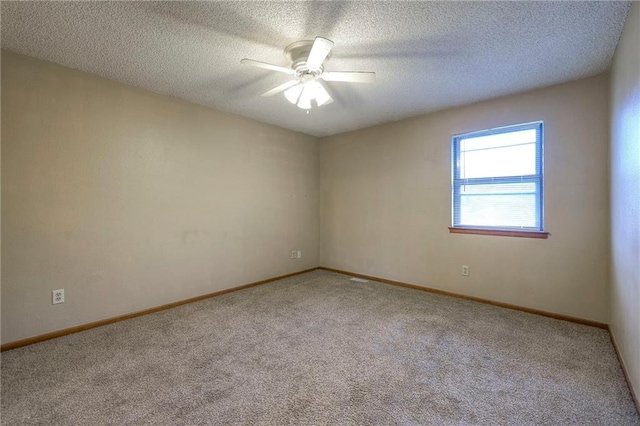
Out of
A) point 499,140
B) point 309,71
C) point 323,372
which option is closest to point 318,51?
point 309,71

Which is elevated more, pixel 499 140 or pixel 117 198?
pixel 499 140

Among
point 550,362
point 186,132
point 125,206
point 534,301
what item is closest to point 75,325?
point 125,206

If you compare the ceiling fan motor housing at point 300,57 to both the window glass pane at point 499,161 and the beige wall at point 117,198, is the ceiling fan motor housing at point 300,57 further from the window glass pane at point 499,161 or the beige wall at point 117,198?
the window glass pane at point 499,161

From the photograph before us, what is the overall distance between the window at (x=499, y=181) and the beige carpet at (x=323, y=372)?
0.96 m

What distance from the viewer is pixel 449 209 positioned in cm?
348

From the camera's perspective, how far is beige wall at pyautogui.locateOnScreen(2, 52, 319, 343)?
2244 millimetres

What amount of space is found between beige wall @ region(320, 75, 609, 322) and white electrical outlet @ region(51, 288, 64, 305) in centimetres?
339

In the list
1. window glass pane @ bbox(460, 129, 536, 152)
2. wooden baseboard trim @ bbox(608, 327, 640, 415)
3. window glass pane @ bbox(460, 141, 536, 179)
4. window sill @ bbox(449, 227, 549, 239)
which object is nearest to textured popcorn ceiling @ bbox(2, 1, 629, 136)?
window glass pane @ bbox(460, 129, 536, 152)

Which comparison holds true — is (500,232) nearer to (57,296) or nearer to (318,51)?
(318,51)

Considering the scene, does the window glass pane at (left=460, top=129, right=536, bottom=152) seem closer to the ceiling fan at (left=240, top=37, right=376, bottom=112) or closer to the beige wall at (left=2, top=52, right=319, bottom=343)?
the ceiling fan at (left=240, top=37, right=376, bottom=112)

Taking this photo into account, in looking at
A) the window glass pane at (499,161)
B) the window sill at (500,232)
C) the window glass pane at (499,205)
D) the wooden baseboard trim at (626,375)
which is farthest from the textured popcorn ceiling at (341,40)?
the wooden baseboard trim at (626,375)

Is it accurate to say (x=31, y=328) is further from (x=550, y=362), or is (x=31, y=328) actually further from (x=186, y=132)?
(x=550, y=362)

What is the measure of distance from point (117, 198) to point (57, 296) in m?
0.96

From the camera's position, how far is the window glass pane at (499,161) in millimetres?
2977
